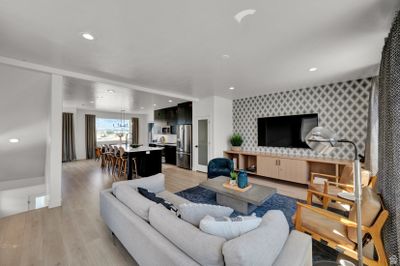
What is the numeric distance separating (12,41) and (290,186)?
6.01m

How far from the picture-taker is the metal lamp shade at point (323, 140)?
1.33 meters

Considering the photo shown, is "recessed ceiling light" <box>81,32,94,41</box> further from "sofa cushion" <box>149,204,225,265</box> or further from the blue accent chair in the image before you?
the blue accent chair

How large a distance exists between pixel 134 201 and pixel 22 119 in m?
3.68

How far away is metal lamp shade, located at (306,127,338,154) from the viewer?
52.6 inches

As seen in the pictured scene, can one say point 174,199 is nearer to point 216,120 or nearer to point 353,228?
point 353,228

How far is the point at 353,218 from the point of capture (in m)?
1.78

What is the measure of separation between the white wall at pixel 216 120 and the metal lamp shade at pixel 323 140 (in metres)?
4.13

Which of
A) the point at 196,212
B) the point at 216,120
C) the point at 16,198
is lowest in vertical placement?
the point at 16,198

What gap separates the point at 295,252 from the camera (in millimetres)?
1174

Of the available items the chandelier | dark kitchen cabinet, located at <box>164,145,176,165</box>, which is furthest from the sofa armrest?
the chandelier

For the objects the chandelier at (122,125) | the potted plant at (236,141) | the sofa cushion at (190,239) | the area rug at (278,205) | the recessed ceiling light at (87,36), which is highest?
the recessed ceiling light at (87,36)

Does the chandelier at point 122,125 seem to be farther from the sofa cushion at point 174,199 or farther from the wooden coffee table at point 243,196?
the wooden coffee table at point 243,196

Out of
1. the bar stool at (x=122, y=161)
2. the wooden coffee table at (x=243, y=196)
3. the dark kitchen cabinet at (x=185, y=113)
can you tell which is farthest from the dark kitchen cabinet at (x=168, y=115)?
the wooden coffee table at (x=243, y=196)

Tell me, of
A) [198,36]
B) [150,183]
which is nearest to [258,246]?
[150,183]
